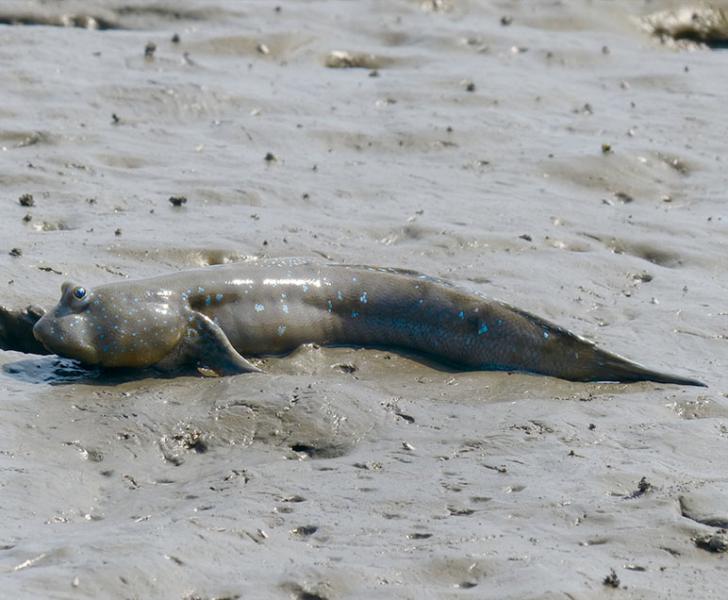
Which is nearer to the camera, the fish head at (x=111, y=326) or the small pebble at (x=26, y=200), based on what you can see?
the fish head at (x=111, y=326)

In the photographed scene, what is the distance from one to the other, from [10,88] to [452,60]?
339 cm

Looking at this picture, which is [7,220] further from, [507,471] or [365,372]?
[507,471]

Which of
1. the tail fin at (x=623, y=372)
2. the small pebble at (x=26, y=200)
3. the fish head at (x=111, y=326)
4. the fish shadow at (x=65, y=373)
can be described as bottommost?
the fish shadow at (x=65, y=373)

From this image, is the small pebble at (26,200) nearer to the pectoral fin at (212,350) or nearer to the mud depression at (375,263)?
the mud depression at (375,263)

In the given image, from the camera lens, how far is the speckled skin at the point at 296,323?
5688 millimetres

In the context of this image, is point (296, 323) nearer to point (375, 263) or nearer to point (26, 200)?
point (375, 263)

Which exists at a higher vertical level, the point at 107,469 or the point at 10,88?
the point at 10,88

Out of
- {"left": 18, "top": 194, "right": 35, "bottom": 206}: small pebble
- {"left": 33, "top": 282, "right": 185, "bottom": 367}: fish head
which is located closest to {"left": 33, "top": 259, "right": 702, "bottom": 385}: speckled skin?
{"left": 33, "top": 282, "right": 185, "bottom": 367}: fish head

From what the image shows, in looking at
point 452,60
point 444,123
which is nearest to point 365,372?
point 444,123

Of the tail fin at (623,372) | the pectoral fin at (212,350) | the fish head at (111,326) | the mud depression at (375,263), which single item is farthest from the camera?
the tail fin at (623,372)

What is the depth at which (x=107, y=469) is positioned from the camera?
4930 mm

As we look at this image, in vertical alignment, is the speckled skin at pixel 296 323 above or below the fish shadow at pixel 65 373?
above

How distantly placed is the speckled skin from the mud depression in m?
0.10

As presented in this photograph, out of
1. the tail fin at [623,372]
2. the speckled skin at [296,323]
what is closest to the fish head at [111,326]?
the speckled skin at [296,323]
